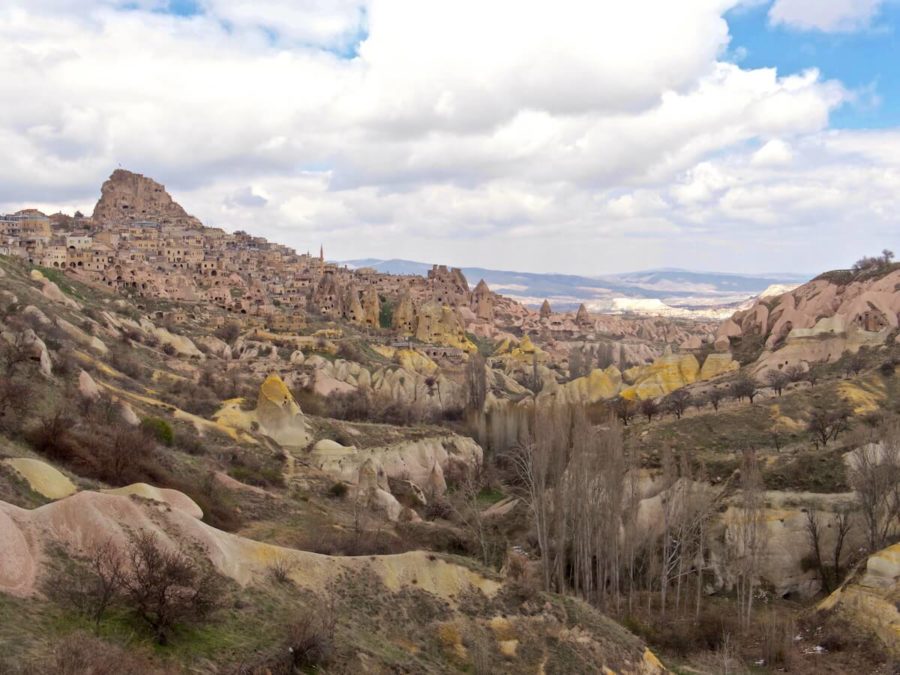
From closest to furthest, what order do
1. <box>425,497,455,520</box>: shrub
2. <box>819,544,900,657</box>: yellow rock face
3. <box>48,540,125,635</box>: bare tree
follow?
<box>48,540,125,635</box>: bare tree
<box>819,544,900,657</box>: yellow rock face
<box>425,497,455,520</box>: shrub

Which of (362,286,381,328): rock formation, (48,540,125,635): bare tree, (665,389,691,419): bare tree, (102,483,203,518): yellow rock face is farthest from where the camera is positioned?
(362,286,381,328): rock formation

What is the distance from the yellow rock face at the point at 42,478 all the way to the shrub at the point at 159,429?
13.2 metres

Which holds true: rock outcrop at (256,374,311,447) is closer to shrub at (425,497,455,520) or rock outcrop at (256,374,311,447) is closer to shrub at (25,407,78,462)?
shrub at (425,497,455,520)

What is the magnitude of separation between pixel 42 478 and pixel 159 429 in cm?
1525

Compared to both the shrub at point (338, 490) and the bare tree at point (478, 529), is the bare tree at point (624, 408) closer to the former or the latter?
the bare tree at point (478, 529)

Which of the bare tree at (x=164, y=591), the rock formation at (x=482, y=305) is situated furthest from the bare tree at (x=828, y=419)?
the rock formation at (x=482, y=305)

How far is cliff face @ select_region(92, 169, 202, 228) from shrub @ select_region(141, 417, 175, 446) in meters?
129

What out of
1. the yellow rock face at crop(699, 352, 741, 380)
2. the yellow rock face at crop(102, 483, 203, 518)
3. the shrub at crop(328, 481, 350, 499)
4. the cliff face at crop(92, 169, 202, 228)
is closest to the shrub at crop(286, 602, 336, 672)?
the yellow rock face at crop(102, 483, 203, 518)

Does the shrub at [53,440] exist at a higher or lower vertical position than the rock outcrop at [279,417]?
higher

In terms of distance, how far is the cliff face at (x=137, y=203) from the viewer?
524ft

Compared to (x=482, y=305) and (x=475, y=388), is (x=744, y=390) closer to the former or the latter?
(x=475, y=388)

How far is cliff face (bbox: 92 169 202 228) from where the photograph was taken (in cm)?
15975

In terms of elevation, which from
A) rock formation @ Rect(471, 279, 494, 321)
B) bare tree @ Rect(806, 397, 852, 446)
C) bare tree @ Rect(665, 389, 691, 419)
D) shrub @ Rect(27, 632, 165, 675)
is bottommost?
bare tree @ Rect(665, 389, 691, 419)

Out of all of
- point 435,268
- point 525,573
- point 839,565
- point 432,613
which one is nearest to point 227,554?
point 432,613
